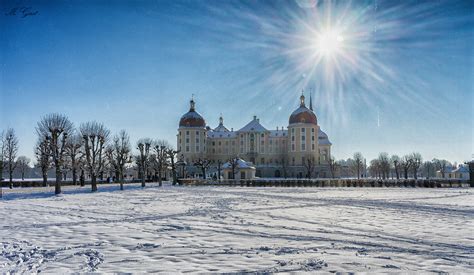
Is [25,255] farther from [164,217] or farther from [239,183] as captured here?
[239,183]

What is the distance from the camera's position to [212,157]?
344 feet

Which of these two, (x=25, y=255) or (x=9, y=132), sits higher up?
(x=9, y=132)

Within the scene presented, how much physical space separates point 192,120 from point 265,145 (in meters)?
20.2

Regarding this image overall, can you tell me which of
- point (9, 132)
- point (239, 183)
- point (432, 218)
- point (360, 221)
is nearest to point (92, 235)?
point (360, 221)

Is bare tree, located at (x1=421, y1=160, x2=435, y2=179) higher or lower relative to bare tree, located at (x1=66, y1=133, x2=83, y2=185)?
lower

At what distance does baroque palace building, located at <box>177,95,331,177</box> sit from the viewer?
9062 centimetres

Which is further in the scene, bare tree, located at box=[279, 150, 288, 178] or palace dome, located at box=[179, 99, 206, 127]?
palace dome, located at box=[179, 99, 206, 127]

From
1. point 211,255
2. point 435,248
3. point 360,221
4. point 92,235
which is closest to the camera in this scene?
point 211,255

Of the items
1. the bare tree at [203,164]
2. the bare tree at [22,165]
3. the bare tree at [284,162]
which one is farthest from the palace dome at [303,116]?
the bare tree at [22,165]

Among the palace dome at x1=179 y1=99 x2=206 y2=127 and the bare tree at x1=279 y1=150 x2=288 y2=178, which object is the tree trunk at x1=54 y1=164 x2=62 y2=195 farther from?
the palace dome at x1=179 y1=99 x2=206 y2=127

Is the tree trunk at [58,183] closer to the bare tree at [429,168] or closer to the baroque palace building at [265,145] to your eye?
the baroque palace building at [265,145]

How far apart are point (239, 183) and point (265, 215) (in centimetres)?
3465

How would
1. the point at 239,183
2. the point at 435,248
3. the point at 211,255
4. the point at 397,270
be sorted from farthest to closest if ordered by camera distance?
1. the point at 239,183
2. the point at 435,248
3. the point at 211,255
4. the point at 397,270

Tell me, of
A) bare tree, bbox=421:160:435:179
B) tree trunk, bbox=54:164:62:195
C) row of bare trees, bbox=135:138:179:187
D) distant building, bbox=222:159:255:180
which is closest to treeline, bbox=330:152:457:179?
bare tree, bbox=421:160:435:179
